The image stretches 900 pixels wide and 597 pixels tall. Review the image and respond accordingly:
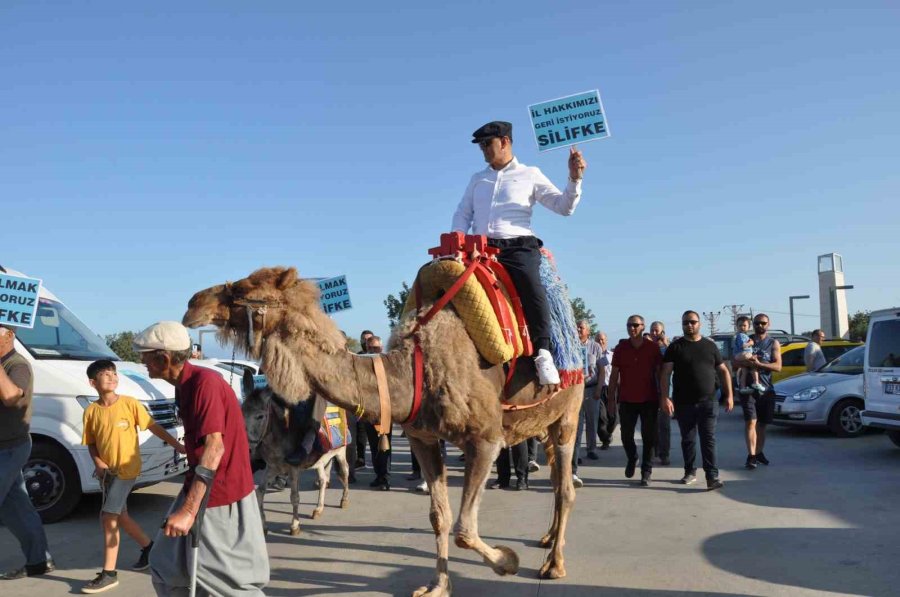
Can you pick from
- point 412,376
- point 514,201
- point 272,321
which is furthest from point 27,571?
point 514,201

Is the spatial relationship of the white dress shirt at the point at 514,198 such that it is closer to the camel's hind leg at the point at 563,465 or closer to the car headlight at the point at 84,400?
the camel's hind leg at the point at 563,465

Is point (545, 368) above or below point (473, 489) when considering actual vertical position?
above

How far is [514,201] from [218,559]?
352cm

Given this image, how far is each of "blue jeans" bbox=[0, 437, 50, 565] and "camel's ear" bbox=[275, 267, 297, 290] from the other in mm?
3304

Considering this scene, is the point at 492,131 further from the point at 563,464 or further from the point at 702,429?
the point at 702,429

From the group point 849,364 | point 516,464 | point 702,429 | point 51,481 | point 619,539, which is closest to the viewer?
point 619,539

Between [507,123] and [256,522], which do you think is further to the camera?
[507,123]

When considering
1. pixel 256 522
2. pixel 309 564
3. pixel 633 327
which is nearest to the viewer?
pixel 256 522

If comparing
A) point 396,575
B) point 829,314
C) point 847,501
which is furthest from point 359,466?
point 829,314

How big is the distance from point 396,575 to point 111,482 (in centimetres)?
257

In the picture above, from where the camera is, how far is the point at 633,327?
10.5 meters

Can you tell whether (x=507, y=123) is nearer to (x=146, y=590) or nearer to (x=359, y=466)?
(x=146, y=590)

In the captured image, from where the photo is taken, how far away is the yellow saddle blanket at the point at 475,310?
16.8ft

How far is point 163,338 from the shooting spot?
396 centimetres
